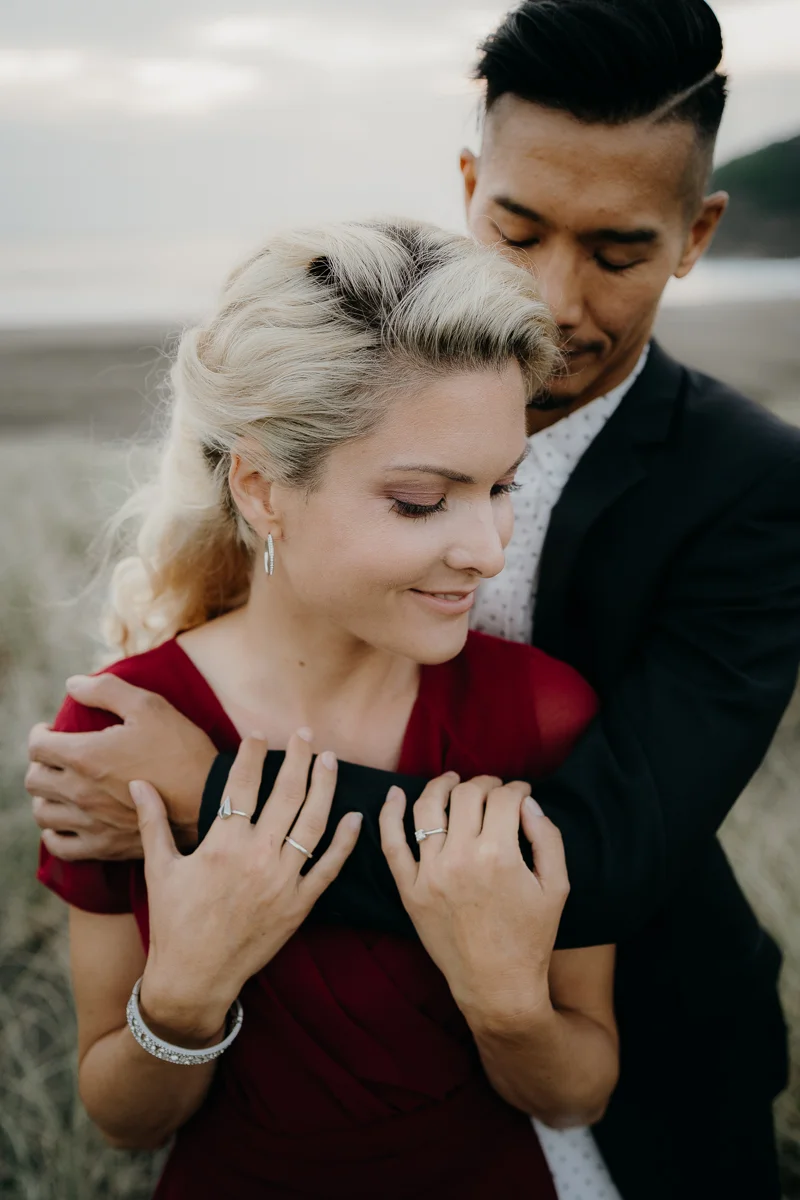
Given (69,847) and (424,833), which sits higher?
(424,833)

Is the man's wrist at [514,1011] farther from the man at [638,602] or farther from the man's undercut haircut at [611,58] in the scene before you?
the man's undercut haircut at [611,58]

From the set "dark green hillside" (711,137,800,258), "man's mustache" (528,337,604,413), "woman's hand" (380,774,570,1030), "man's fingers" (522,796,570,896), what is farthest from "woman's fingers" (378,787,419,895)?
"dark green hillside" (711,137,800,258)

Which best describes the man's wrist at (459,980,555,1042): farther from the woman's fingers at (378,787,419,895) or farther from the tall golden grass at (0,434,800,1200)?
the tall golden grass at (0,434,800,1200)

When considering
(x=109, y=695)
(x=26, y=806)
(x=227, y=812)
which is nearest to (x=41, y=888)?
(x=26, y=806)

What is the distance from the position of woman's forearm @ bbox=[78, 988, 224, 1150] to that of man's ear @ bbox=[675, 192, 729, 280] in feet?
6.56

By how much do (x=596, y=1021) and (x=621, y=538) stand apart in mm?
1019

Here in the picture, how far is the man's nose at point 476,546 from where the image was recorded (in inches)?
65.8

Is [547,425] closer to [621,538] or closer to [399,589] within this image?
[621,538]

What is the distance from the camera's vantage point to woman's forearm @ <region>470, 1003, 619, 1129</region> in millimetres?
1729

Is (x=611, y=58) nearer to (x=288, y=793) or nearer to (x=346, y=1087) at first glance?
(x=288, y=793)

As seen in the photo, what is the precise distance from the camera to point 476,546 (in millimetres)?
1673

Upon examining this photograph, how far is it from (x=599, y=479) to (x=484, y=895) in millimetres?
1041

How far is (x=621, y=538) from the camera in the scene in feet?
7.25

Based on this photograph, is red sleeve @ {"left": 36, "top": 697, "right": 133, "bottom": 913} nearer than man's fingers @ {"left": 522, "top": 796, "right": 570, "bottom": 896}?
No
